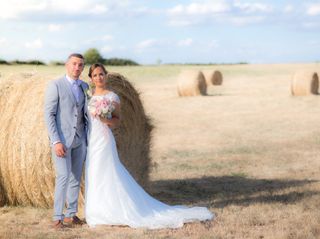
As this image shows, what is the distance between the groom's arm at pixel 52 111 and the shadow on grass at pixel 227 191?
2.58 metres

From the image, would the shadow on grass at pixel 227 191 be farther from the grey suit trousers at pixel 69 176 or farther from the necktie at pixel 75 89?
the necktie at pixel 75 89

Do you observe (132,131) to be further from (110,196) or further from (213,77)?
(213,77)

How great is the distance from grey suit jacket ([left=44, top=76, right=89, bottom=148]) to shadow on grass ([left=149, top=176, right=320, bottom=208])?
242 centimetres

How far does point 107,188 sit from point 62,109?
108 centimetres

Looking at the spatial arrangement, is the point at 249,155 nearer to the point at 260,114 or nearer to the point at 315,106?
the point at 260,114

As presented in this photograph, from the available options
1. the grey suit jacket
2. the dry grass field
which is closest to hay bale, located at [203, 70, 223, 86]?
the dry grass field

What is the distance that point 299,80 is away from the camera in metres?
29.0

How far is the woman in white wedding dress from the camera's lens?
7668 mm

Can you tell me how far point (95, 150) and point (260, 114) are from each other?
50.7ft

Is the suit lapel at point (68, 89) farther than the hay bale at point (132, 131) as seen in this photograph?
No

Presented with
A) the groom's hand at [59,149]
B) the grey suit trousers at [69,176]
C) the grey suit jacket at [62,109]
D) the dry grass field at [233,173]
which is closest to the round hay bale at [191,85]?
the dry grass field at [233,173]

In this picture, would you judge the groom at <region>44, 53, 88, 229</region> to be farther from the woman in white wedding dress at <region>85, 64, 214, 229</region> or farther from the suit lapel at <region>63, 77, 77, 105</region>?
the woman in white wedding dress at <region>85, 64, 214, 229</region>

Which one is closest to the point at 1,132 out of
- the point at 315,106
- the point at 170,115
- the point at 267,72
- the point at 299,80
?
the point at 170,115

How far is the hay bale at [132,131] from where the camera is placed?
368 inches
